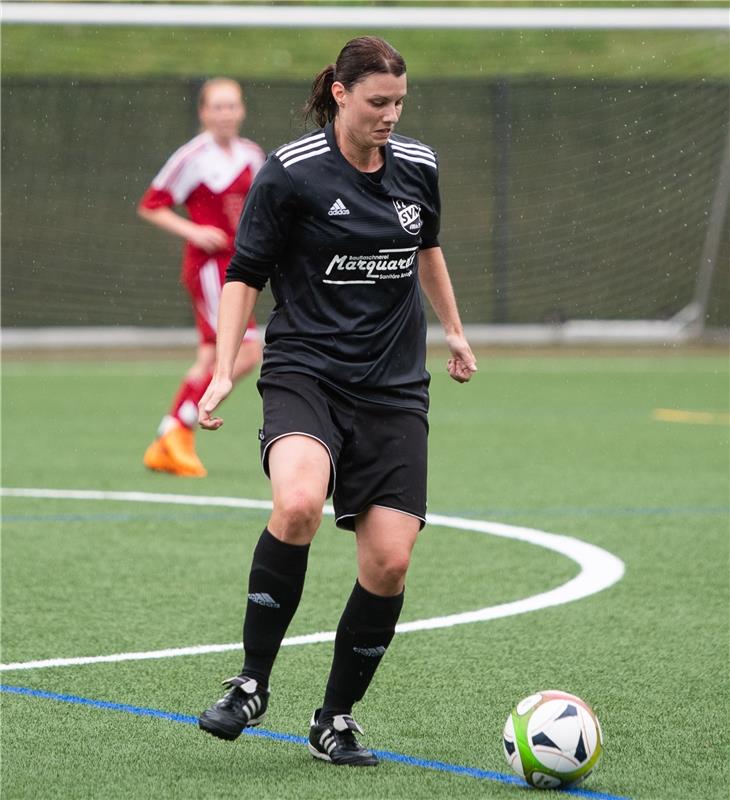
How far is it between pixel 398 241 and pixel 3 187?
1496 cm

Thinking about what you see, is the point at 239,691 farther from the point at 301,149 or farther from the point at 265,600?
the point at 301,149

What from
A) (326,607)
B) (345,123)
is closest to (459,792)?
(345,123)

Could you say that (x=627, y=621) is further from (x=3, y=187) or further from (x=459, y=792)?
(x=3, y=187)

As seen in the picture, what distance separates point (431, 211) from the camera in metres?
4.65

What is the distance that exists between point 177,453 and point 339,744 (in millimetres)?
5653

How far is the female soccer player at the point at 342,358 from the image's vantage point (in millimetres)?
4312

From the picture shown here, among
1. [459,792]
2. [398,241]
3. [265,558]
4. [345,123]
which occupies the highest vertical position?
[345,123]

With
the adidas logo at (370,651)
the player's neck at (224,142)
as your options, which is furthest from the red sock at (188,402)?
the adidas logo at (370,651)

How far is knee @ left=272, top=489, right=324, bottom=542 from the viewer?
4215 millimetres

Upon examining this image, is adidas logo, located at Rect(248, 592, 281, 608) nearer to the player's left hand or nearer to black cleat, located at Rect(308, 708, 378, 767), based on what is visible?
black cleat, located at Rect(308, 708, 378, 767)

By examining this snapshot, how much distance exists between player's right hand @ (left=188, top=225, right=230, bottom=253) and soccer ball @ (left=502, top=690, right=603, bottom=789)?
19.2ft

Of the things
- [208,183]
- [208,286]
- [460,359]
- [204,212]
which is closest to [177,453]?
[208,286]

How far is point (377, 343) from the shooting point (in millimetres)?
4477

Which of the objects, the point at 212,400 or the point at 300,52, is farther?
the point at 300,52
